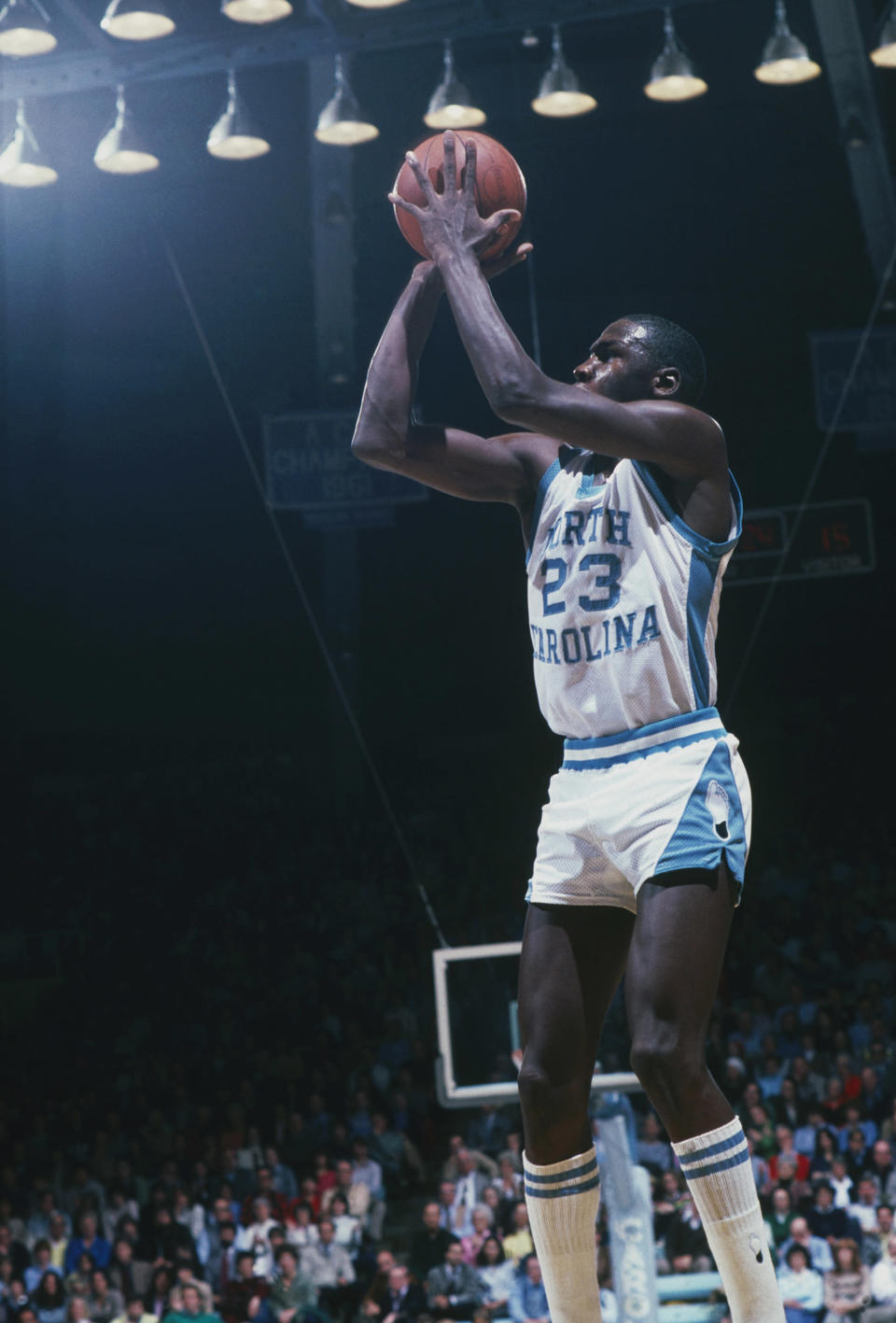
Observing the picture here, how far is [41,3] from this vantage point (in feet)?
36.1

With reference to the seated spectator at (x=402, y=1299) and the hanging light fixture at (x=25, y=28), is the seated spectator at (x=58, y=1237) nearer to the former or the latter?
the seated spectator at (x=402, y=1299)

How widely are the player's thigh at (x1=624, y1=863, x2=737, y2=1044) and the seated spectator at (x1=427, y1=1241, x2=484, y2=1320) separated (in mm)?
7722

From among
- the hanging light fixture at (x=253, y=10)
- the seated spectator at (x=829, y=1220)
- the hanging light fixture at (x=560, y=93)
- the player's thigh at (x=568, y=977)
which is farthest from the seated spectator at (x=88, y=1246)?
the player's thigh at (x=568, y=977)

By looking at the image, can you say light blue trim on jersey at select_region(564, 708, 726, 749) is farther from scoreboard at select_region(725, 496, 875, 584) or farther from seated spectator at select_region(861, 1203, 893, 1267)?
scoreboard at select_region(725, 496, 875, 584)

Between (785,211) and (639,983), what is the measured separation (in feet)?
52.0

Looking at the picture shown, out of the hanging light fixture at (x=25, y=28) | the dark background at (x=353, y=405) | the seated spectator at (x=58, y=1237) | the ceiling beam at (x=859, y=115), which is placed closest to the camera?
the hanging light fixture at (x=25, y=28)

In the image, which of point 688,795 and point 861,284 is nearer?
point 688,795

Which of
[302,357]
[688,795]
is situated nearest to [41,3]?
[302,357]

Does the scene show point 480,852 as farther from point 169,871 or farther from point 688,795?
point 688,795

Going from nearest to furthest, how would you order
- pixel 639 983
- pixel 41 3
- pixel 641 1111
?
pixel 639 983 < pixel 41 3 < pixel 641 1111

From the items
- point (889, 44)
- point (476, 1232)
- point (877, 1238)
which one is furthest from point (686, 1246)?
point (889, 44)

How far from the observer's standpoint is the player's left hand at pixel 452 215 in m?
3.27

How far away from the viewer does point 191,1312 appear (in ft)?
33.3

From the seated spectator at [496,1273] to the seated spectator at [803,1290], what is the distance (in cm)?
168
